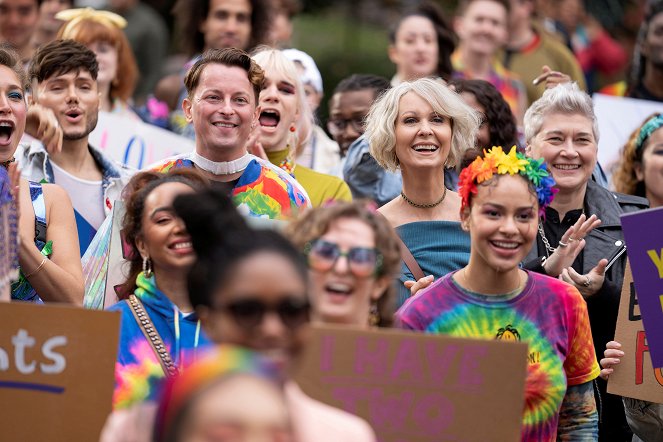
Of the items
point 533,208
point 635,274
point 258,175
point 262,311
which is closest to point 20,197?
point 258,175

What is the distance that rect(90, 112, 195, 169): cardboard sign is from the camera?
7.63 meters

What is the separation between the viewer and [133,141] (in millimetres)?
7648

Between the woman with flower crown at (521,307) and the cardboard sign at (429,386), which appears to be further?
the woman with flower crown at (521,307)

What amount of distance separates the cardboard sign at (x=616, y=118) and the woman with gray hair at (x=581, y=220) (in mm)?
1686

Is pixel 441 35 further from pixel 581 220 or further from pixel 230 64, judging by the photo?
pixel 581 220

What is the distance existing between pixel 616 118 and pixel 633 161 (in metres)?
1.57

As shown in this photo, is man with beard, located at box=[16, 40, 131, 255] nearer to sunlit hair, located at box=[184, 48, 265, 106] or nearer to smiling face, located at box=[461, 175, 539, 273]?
sunlit hair, located at box=[184, 48, 265, 106]

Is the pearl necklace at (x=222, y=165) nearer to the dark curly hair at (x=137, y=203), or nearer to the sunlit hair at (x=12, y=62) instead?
the dark curly hair at (x=137, y=203)

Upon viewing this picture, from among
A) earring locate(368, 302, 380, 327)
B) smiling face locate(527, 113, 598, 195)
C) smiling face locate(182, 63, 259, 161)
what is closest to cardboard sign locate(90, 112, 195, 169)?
smiling face locate(182, 63, 259, 161)

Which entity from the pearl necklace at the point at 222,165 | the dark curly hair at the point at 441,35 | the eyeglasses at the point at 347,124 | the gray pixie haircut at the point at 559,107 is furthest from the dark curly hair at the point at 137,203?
the dark curly hair at the point at 441,35

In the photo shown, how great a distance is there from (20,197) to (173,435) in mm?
3087

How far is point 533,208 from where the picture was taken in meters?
4.95

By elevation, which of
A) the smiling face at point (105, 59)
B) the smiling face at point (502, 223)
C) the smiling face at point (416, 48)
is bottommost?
the smiling face at point (502, 223)

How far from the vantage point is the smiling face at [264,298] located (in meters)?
2.72
